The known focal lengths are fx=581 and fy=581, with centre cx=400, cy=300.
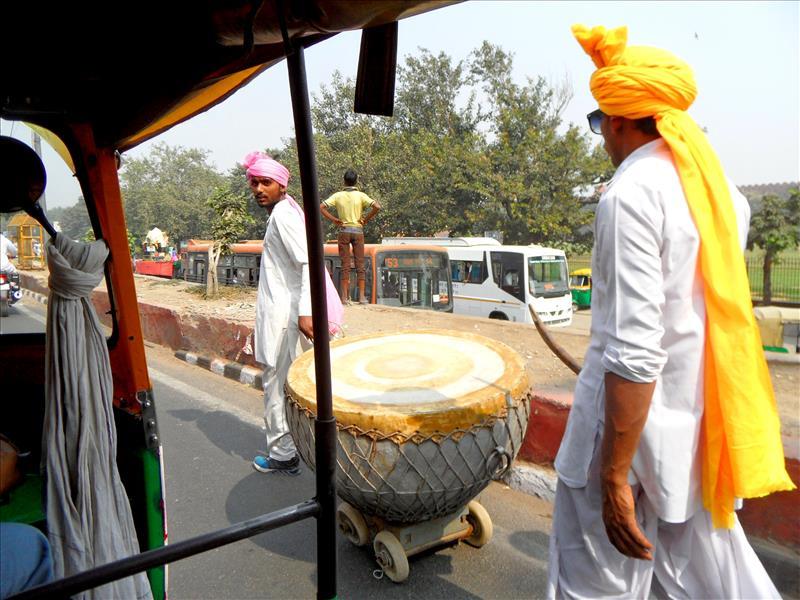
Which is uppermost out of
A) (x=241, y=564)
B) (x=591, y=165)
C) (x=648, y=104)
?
(x=591, y=165)

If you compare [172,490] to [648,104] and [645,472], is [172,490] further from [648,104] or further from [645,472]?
[648,104]

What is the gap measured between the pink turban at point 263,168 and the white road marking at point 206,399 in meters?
2.19

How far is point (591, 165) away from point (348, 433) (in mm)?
21730

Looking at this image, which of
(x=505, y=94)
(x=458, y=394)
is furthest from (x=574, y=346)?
(x=505, y=94)

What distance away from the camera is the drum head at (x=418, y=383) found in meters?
2.26

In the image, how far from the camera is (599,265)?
1589 mm

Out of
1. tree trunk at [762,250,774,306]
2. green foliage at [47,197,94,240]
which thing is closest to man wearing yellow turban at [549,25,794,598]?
green foliage at [47,197,94,240]

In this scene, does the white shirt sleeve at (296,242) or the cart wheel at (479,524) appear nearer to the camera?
the cart wheel at (479,524)

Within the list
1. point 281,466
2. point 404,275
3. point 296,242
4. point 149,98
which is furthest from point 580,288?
point 149,98

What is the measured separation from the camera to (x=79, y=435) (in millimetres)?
1746

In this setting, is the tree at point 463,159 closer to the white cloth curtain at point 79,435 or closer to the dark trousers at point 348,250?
the dark trousers at point 348,250

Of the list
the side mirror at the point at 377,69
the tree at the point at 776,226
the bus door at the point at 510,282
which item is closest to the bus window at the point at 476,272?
the bus door at the point at 510,282

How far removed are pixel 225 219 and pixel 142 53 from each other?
11181 mm

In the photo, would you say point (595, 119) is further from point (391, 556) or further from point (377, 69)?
point (391, 556)
